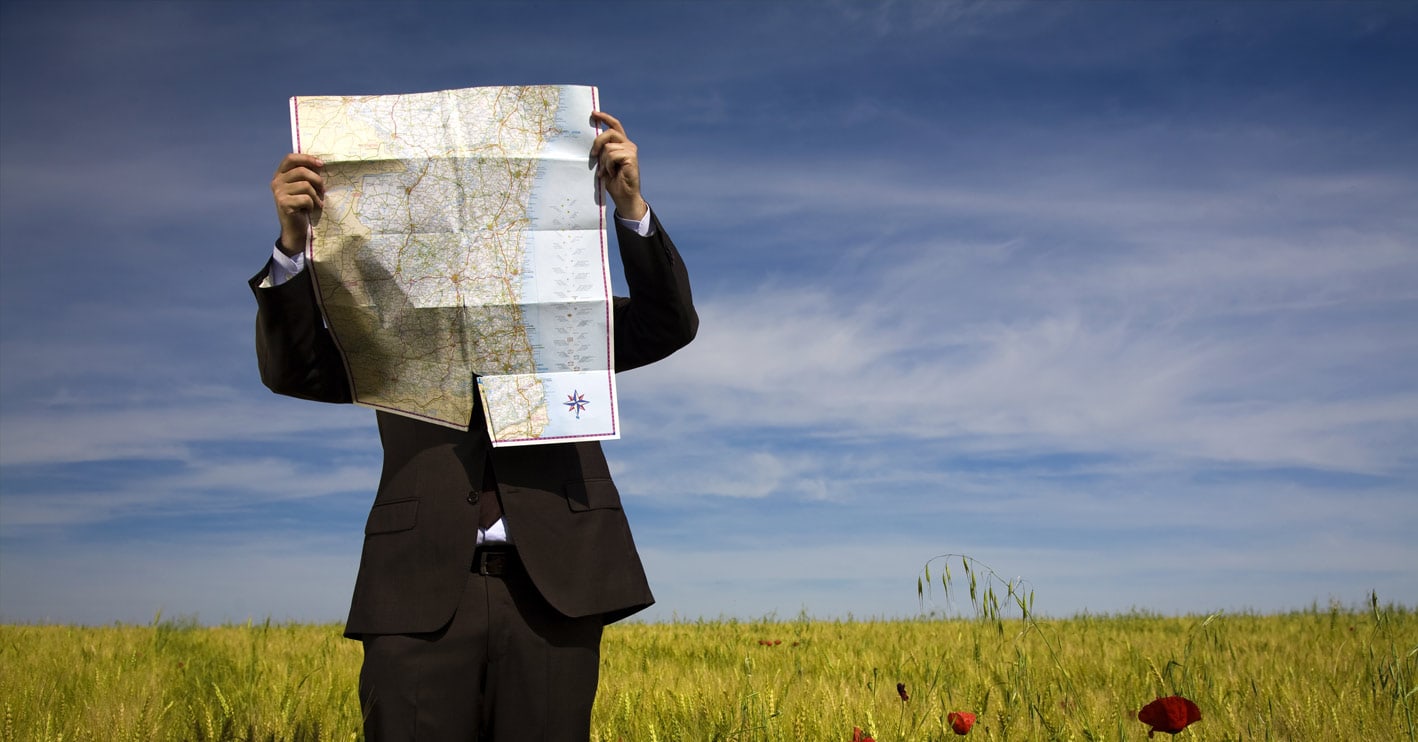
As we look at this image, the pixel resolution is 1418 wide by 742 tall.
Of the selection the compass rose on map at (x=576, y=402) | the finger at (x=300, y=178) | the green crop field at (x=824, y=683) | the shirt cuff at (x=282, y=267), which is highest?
the finger at (x=300, y=178)

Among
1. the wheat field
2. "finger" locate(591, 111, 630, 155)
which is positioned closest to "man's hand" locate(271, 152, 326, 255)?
"finger" locate(591, 111, 630, 155)

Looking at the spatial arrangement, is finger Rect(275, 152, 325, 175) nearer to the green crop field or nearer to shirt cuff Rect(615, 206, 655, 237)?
shirt cuff Rect(615, 206, 655, 237)

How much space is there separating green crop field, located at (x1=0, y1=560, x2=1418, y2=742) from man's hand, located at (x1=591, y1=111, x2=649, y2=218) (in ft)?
6.06

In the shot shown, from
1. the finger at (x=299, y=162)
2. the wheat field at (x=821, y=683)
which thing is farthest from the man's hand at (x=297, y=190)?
the wheat field at (x=821, y=683)

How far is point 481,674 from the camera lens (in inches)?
121

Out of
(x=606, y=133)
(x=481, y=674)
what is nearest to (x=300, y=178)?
(x=606, y=133)

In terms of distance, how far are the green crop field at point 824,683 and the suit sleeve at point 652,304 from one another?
135cm

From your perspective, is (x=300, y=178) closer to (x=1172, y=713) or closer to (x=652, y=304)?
(x=652, y=304)

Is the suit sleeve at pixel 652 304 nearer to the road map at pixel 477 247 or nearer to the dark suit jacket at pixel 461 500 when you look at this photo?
the dark suit jacket at pixel 461 500

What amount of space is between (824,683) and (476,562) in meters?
2.58

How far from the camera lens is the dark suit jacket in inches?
119

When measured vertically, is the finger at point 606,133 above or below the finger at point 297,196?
above

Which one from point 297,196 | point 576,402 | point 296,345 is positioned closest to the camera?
point 297,196

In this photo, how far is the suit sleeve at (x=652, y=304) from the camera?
130 inches
